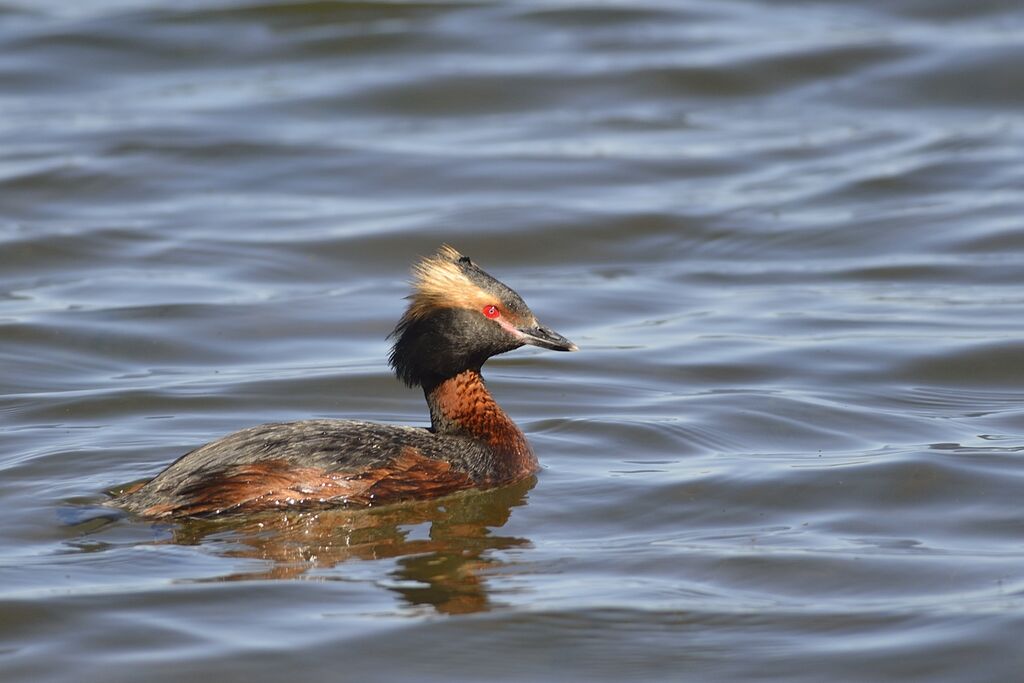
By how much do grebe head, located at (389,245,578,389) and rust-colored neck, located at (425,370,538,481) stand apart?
0.09 m

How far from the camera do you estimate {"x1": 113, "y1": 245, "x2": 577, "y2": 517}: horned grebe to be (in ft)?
25.2

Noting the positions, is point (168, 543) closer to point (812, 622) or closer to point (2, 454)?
point (2, 454)

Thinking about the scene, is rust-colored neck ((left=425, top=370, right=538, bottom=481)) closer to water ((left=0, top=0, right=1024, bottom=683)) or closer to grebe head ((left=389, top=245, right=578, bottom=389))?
grebe head ((left=389, top=245, right=578, bottom=389))

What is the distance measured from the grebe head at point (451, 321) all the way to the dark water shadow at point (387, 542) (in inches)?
30.9

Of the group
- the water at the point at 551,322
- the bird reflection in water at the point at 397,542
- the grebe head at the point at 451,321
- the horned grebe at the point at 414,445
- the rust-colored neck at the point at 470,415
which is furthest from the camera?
the rust-colored neck at the point at 470,415

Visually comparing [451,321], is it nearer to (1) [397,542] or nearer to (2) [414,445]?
(2) [414,445]

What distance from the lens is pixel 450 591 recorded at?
689cm

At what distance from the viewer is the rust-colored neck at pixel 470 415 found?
28.5 feet

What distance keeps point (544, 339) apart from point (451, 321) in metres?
0.56

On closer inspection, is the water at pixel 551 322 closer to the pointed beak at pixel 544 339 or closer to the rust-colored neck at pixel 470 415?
the rust-colored neck at pixel 470 415

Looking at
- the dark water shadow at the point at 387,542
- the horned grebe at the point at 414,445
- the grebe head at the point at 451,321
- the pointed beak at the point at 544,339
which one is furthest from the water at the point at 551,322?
the grebe head at the point at 451,321

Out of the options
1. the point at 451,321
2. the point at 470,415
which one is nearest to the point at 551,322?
the point at 470,415

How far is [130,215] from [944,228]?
24.0ft

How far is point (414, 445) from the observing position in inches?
326
